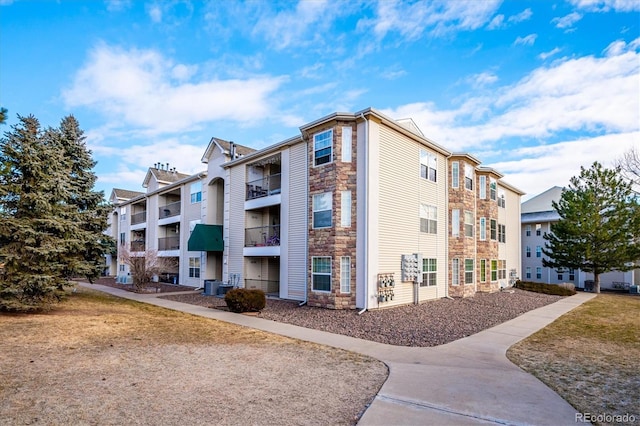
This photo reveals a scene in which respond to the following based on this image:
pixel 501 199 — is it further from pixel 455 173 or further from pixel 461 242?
pixel 461 242

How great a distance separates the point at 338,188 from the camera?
15.9m

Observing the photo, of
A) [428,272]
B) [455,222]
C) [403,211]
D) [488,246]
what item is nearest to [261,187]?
[403,211]

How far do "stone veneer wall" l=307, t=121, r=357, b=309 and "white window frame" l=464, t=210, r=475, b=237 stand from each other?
934cm

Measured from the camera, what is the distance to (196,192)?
26703 mm

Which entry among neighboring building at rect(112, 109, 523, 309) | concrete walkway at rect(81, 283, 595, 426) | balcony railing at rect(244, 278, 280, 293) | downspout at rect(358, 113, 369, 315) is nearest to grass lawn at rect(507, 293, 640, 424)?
concrete walkway at rect(81, 283, 595, 426)

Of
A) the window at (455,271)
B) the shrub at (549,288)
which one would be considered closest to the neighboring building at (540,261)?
the shrub at (549,288)

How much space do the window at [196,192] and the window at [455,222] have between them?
17314 mm

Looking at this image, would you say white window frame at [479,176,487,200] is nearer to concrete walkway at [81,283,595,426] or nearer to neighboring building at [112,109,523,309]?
neighboring building at [112,109,523,309]

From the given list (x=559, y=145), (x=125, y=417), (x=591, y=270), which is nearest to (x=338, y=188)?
(x=125, y=417)

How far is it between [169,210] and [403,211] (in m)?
21.9

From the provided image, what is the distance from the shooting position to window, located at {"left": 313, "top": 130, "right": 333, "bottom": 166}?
16.4 metres

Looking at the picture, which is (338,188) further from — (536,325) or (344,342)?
(536,325)

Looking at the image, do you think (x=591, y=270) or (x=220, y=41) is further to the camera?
(x=591, y=270)

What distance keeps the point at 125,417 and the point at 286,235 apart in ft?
45.0
